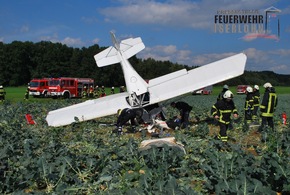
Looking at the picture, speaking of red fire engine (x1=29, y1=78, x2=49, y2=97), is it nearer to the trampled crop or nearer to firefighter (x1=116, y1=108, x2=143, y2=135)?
firefighter (x1=116, y1=108, x2=143, y2=135)

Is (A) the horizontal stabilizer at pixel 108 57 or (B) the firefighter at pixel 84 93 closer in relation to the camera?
(A) the horizontal stabilizer at pixel 108 57

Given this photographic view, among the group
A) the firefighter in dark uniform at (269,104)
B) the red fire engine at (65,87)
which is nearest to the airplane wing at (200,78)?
the firefighter in dark uniform at (269,104)

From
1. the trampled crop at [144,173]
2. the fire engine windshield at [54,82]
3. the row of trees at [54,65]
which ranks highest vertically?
the row of trees at [54,65]

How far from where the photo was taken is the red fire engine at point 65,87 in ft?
151

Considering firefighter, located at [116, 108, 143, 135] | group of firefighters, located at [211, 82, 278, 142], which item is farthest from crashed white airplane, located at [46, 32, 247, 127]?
group of firefighters, located at [211, 82, 278, 142]

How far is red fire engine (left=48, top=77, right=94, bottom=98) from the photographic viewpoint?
45906mm

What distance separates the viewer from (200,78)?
1361 cm

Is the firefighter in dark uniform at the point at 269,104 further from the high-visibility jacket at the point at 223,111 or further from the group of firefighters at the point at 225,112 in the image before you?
the high-visibility jacket at the point at 223,111

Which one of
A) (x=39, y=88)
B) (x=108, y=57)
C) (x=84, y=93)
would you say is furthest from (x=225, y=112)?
(x=39, y=88)

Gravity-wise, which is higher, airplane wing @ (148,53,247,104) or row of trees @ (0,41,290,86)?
row of trees @ (0,41,290,86)

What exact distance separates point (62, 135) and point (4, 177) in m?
6.41

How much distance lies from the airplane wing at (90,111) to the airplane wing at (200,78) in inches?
57.7

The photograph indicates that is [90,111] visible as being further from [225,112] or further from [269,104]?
[269,104]

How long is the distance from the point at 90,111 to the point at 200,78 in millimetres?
4585
